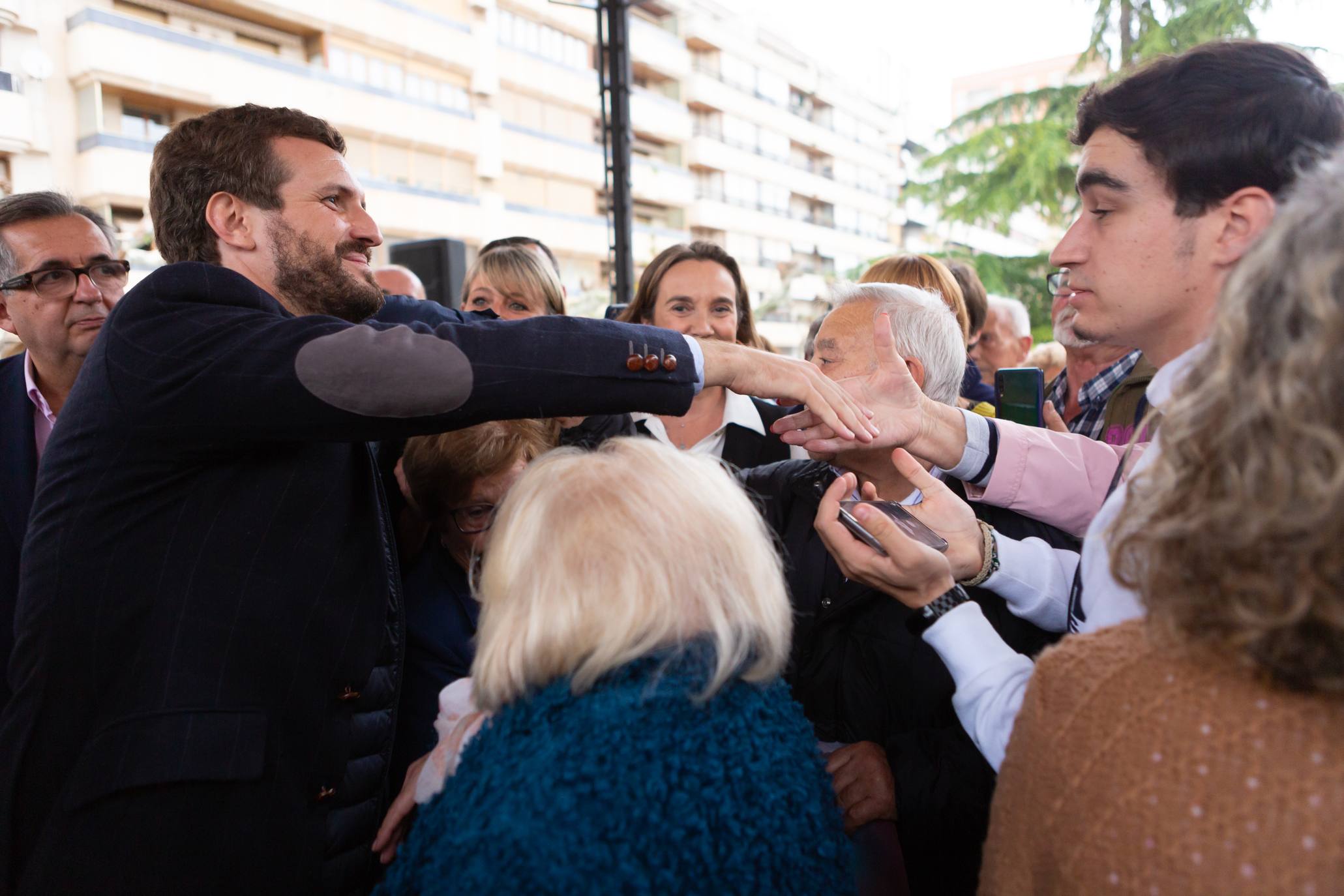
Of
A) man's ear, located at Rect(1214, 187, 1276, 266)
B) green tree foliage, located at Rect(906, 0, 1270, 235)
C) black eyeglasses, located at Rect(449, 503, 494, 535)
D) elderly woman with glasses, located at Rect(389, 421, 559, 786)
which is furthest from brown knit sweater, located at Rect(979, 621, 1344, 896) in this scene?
green tree foliage, located at Rect(906, 0, 1270, 235)

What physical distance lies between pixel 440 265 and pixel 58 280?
4.52 meters

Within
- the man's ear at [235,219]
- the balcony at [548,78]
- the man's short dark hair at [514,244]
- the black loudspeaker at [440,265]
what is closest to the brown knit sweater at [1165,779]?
the man's ear at [235,219]

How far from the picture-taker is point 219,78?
1653 cm

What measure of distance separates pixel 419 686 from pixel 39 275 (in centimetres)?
190

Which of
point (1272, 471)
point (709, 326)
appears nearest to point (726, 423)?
point (709, 326)

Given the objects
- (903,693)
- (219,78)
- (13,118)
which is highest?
(219,78)

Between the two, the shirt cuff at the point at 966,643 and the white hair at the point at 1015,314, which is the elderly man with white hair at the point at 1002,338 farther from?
the shirt cuff at the point at 966,643

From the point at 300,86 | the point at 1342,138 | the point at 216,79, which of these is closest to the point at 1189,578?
the point at 1342,138

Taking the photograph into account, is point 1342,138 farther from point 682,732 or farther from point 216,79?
point 216,79

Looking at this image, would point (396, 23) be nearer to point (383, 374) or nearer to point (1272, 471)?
point (383, 374)

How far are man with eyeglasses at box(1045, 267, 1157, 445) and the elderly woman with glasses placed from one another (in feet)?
4.42

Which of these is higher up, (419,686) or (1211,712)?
(1211,712)

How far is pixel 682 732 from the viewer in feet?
3.59

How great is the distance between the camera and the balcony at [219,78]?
583 inches
